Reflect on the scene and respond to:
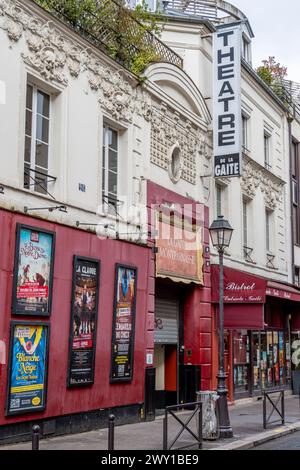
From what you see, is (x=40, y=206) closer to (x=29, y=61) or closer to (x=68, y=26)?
(x=29, y=61)

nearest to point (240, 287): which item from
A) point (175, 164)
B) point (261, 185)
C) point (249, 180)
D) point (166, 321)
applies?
point (166, 321)

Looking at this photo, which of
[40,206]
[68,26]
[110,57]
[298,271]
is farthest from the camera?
[298,271]

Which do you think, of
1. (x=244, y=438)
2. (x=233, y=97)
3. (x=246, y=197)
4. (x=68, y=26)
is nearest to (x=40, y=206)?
(x=68, y=26)

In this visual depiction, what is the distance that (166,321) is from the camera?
1672 centimetres

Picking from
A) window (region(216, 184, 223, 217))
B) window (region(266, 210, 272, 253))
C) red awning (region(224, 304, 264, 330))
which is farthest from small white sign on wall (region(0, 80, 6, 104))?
window (region(266, 210, 272, 253))

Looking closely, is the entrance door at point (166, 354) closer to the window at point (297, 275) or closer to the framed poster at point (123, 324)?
the framed poster at point (123, 324)

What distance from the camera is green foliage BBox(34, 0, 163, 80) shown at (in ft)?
A: 43.5

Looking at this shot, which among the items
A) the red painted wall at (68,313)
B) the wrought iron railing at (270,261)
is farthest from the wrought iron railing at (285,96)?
the red painted wall at (68,313)

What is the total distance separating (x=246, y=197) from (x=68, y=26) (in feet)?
35.1

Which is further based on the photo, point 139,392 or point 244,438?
point 139,392

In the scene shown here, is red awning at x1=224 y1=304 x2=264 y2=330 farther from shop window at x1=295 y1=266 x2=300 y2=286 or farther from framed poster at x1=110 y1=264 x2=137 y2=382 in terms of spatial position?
shop window at x1=295 y1=266 x2=300 y2=286

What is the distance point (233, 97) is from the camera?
59.3 ft

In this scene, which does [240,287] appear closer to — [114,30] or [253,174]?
[253,174]

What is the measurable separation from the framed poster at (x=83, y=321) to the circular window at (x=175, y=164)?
14.2ft
